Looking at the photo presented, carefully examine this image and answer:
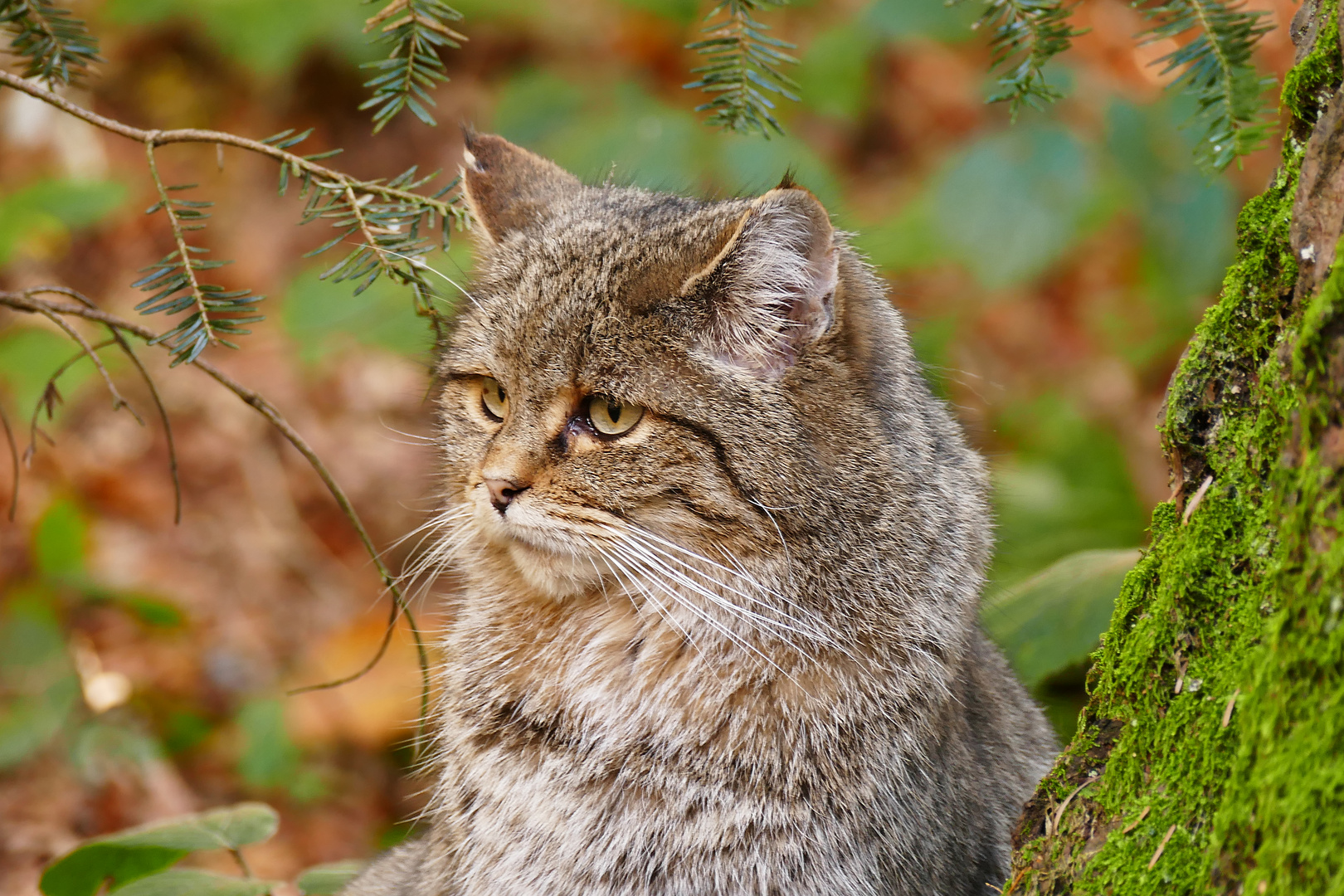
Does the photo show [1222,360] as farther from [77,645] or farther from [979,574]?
[77,645]

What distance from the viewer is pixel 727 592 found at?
7.74 feet

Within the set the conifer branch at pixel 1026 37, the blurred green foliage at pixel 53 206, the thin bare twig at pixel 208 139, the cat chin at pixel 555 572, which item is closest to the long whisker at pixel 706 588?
the cat chin at pixel 555 572

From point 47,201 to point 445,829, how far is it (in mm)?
3540

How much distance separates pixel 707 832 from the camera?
2.23 metres

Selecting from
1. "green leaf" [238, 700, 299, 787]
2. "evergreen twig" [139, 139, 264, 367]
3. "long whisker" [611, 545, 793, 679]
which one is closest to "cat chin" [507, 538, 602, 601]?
"long whisker" [611, 545, 793, 679]

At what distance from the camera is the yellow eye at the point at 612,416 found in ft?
7.83

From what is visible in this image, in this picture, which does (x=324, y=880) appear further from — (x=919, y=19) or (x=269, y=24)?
(x=269, y=24)

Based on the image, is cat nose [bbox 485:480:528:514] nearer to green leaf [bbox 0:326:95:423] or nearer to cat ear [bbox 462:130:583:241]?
cat ear [bbox 462:130:583:241]

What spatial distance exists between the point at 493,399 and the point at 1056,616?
5.03 ft

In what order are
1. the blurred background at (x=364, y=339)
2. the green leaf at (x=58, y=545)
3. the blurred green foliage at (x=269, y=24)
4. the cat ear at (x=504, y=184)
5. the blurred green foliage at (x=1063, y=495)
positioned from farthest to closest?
1. the blurred green foliage at (x=269, y=24)
2. the green leaf at (x=58, y=545)
3. the blurred green foliage at (x=1063, y=495)
4. the blurred background at (x=364, y=339)
5. the cat ear at (x=504, y=184)

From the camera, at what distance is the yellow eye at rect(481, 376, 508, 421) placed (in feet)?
8.64

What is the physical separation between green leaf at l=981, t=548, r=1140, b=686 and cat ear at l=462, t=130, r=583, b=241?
1.48 m

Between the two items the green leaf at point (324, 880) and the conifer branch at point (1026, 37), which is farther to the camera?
the green leaf at point (324, 880)

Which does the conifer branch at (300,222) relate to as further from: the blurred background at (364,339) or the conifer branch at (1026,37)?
the conifer branch at (1026,37)
